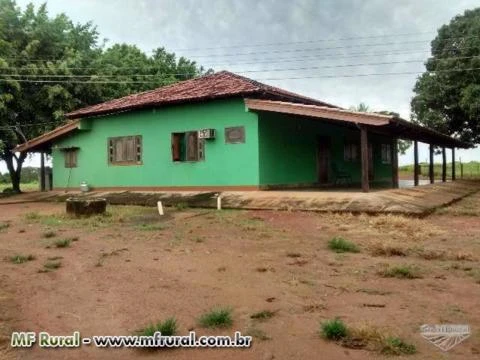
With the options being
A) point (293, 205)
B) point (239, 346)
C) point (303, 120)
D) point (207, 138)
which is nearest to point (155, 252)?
point (239, 346)

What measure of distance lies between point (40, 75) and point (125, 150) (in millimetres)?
7516

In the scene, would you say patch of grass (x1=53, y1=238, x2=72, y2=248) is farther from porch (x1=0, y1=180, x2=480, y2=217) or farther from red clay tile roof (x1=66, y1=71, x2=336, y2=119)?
red clay tile roof (x1=66, y1=71, x2=336, y2=119)

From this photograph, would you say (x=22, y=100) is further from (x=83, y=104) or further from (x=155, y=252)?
(x=155, y=252)

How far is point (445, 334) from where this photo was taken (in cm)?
395

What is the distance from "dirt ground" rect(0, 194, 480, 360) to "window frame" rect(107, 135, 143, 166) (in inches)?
324

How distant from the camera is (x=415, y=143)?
19.2 m

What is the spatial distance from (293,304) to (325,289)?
67cm

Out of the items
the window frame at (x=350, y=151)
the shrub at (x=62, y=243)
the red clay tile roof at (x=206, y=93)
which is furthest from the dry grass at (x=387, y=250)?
the window frame at (x=350, y=151)

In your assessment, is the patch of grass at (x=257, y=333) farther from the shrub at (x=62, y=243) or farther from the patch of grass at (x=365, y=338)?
the shrub at (x=62, y=243)

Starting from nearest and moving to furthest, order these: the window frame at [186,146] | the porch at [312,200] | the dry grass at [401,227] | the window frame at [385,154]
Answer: the dry grass at [401,227] < the porch at [312,200] < the window frame at [186,146] < the window frame at [385,154]

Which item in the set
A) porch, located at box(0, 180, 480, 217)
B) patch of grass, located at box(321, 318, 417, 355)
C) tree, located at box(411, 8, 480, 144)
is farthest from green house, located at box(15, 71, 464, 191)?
patch of grass, located at box(321, 318, 417, 355)

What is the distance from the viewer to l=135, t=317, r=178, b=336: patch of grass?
13.3 feet

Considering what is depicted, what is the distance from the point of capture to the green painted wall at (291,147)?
15648 millimetres

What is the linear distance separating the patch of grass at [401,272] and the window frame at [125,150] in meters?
13.8
